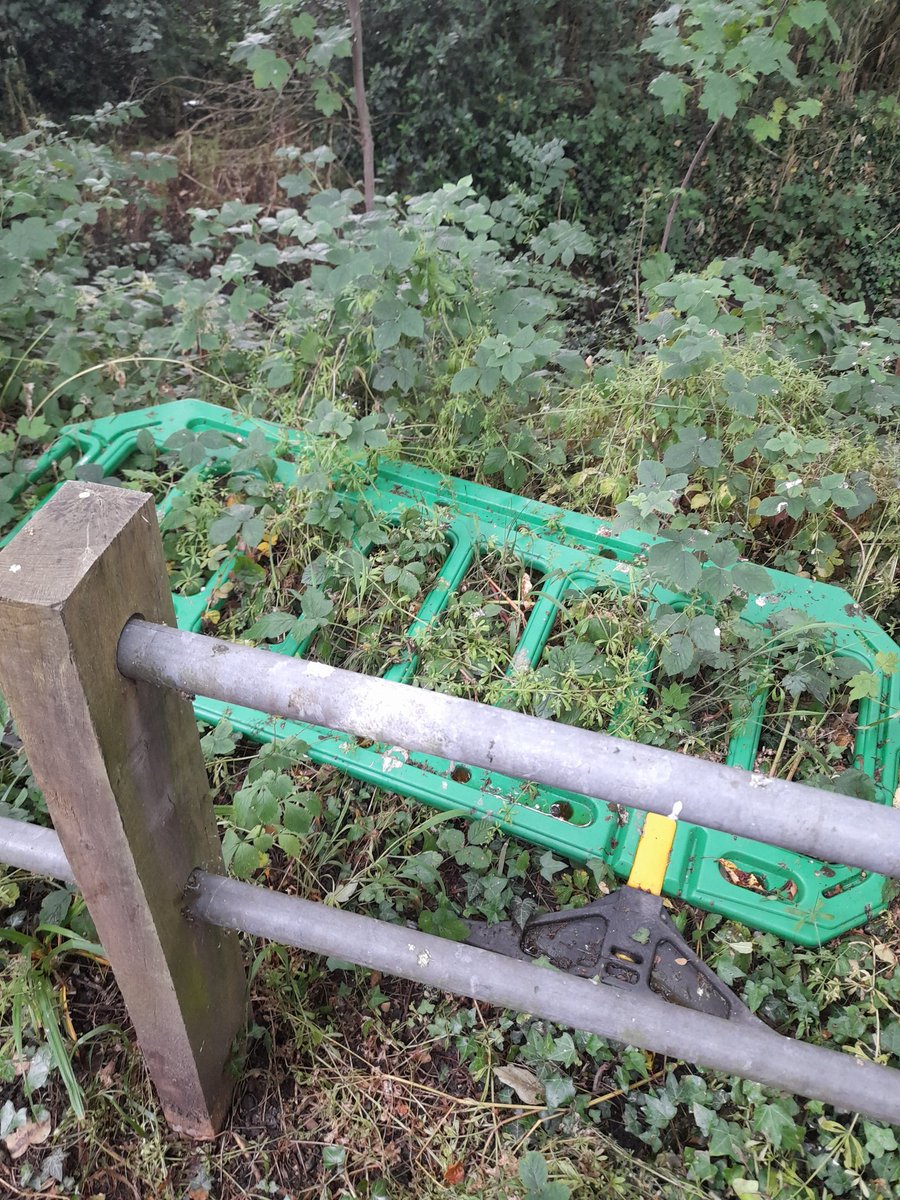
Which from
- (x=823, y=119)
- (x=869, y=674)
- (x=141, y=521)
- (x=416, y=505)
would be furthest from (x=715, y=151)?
(x=141, y=521)

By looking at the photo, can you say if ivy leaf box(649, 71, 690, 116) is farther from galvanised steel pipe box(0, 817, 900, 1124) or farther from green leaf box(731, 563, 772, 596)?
galvanised steel pipe box(0, 817, 900, 1124)

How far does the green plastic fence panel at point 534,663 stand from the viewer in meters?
1.77

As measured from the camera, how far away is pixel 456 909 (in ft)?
5.98

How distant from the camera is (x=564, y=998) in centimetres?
116

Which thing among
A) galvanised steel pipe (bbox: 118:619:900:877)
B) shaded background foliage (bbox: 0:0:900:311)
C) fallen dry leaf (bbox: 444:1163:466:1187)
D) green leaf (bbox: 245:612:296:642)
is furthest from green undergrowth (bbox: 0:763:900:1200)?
shaded background foliage (bbox: 0:0:900:311)

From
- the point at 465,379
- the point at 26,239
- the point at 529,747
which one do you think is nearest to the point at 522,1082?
the point at 529,747

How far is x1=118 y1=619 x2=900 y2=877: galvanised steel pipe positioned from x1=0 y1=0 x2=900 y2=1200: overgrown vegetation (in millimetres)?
660

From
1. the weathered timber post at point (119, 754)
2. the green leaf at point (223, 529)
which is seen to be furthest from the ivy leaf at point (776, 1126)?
the green leaf at point (223, 529)

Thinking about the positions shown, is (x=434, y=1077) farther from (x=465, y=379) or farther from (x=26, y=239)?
(x=26, y=239)

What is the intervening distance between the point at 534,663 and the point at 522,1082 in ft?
3.17

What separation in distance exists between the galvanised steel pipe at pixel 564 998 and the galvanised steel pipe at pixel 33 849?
0.71 ft

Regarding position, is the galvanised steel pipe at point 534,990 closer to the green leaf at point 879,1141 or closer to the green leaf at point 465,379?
the green leaf at point 879,1141

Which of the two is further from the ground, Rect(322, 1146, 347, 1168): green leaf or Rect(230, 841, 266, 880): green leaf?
Rect(230, 841, 266, 880): green leaf

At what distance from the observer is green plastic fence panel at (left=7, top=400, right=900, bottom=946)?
5.81 feet
